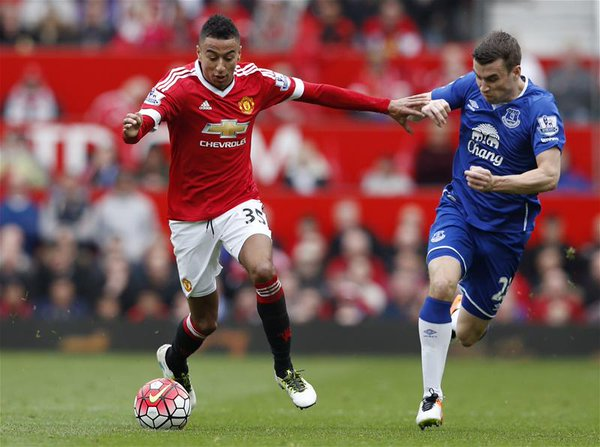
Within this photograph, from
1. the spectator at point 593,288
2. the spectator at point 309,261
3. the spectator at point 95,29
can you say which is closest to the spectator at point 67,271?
the spectator at point 309,261

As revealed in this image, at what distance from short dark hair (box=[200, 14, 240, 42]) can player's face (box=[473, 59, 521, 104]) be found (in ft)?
6.29

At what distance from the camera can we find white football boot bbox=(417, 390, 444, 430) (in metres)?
9.43

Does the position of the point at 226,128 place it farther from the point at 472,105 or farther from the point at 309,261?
the point at 309,261

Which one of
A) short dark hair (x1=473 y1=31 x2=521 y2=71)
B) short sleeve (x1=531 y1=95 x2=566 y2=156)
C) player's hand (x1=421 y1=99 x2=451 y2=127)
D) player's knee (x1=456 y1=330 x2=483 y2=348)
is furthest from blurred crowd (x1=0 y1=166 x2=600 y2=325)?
short dark hair (x1=473 y1=31 x2=521 y2=71)

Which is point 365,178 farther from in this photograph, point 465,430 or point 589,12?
point 465,430

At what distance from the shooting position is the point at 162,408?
9.54m

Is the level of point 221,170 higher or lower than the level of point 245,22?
higher

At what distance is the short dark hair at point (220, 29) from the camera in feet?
32.1

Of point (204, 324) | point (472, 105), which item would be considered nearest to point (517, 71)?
point (472, 105)

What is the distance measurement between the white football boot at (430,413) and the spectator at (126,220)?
9.96 m

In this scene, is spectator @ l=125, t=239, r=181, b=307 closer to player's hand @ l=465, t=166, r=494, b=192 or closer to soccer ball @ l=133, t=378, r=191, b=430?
soccer ball @ l=133, t=378, r=191, b=430

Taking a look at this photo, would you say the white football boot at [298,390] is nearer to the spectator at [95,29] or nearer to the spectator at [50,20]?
the spectator at [95,29]

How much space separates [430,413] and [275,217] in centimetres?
1036

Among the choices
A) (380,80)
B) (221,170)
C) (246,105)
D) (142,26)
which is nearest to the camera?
(221,170)
